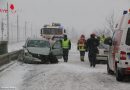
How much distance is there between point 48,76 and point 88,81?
5.88 feet

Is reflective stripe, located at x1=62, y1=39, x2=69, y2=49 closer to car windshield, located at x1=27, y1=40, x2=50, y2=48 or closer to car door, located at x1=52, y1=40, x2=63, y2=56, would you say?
car door, located at x1=52, y1=40, x2=63, y2=56

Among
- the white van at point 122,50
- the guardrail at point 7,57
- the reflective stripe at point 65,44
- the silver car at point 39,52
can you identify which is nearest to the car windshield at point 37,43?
the silver car at point 39,52

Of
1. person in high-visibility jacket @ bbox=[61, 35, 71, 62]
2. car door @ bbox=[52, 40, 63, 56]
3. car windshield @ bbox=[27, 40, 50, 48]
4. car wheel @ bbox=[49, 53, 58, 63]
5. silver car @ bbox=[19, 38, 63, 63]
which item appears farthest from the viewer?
person in high-visibility jacket @ bbox=[61, 35, 71, 62]

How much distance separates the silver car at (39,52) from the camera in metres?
22.3

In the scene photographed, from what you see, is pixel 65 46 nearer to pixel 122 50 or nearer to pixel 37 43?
pixel 37 43

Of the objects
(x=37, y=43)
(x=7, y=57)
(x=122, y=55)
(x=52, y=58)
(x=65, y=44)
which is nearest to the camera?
(x=122, y=55)

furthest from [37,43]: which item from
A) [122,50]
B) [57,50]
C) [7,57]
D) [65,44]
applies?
[122,50]

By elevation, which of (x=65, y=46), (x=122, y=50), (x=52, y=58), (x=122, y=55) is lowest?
(x=52, y=58)

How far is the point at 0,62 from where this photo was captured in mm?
19125

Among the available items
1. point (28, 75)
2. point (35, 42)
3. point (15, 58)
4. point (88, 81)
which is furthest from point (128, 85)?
point (15, 58)

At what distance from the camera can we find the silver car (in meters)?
22.3

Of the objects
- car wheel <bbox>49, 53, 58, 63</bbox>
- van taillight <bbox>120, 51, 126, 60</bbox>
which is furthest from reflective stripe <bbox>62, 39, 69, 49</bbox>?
van taillight <bbox>120, 51, 126, 60</bbox>

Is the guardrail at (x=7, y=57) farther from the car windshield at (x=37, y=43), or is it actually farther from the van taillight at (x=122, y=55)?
the van taillight at (x=122, y=55)

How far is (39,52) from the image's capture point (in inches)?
887
